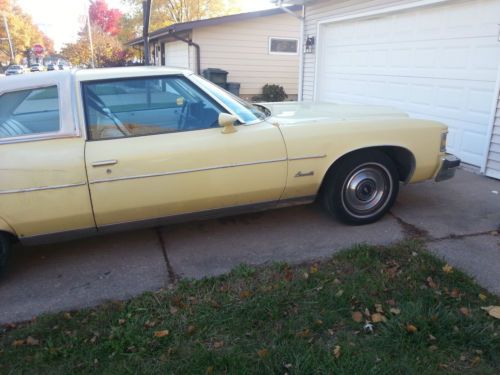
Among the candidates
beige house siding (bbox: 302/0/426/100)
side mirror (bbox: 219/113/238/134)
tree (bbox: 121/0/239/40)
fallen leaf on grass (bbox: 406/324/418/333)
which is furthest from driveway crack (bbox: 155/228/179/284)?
tree (bbox: 121/0/239/40)

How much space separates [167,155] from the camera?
351 cm

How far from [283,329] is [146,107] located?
2171mm

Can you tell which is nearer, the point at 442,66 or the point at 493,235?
the point at 493,235

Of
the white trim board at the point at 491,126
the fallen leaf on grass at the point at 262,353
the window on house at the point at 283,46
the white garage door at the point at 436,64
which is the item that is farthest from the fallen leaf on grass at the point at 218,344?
the window on house at the point at 283,46

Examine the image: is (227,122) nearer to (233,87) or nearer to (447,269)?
(447,269)

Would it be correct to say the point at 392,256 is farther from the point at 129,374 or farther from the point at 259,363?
the point at 129,374

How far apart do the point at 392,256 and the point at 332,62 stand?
23.5ft

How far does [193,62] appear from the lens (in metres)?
16.1

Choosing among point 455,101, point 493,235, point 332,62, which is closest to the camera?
point 493,235

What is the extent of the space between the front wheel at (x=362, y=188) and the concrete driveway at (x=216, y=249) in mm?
155

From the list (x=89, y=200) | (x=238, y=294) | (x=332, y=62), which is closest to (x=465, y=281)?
(x=238, y=294)

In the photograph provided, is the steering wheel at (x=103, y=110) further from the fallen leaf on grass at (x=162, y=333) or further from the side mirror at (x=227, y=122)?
the fallen leaf on grass at (x=162, y=333)

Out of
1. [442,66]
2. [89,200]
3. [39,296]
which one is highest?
[442,66]

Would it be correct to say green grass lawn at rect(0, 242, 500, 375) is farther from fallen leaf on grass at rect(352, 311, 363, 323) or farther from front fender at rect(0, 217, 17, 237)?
front fender at rect(0, 217, 17, 237)
